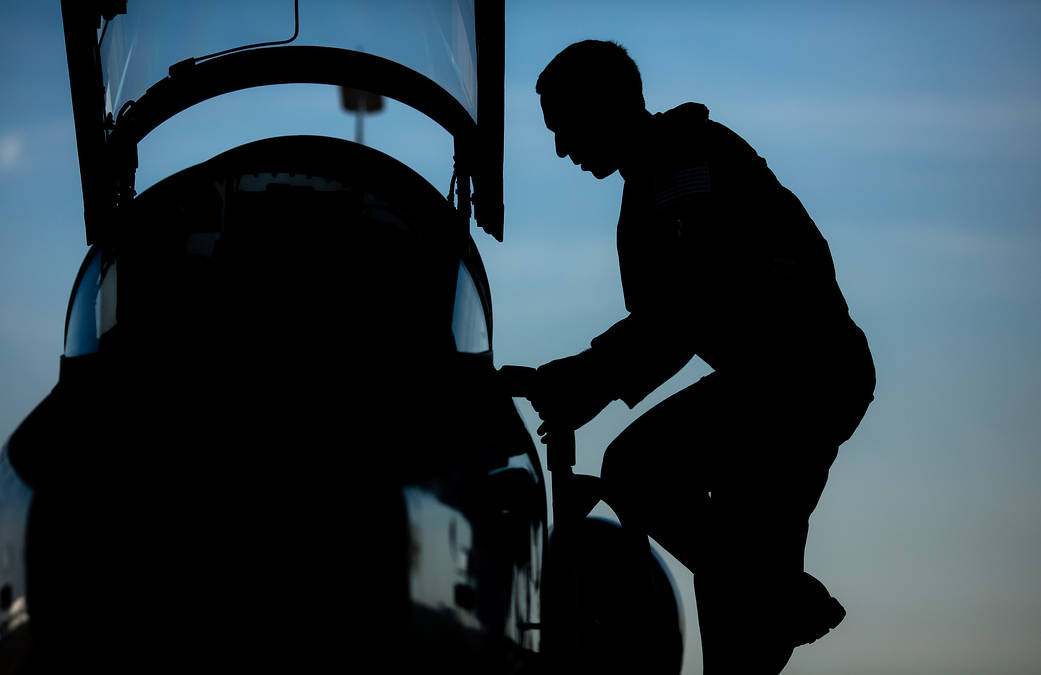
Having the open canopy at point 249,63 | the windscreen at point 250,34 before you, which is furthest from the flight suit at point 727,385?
the windscreen at point 250,34

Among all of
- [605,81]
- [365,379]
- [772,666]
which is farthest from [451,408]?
[605,81]

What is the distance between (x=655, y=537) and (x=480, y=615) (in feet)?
3.75

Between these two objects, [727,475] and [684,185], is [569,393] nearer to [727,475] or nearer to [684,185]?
[727,475]

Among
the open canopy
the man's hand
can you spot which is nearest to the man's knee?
the man's hand

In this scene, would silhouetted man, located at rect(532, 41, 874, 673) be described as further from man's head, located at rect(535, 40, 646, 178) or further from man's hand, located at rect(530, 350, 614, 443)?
man's head, located at rect(535, 40, 646, 178)

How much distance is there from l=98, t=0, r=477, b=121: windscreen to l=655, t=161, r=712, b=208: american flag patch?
44.5 inches

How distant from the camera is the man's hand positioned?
128 inches

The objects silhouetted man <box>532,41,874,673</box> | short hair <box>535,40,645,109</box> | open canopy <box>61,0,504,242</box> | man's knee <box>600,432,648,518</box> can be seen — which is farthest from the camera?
open canopy <box>61,0,504,242</box>

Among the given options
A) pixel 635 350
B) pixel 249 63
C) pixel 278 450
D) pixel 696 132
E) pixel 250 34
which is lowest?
pixel 278 450

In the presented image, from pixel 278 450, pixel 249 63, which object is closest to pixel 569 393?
pixel 278 450

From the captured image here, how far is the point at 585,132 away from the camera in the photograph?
12.3ft

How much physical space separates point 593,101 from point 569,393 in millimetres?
1122

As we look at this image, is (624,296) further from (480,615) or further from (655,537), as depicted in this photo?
(480,615)

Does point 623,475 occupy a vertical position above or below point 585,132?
below
